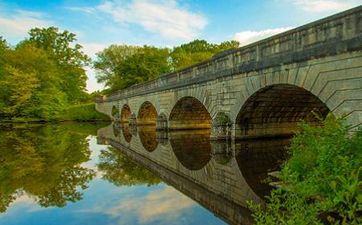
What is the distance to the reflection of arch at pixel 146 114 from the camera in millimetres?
33403

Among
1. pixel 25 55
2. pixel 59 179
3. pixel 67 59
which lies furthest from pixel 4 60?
pixel 59 179

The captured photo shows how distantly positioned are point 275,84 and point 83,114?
4181 centimetres

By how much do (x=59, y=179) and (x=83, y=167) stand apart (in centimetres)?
231

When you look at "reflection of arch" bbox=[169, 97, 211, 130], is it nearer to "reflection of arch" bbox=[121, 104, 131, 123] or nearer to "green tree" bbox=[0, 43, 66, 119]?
"reflection of arch" bbox=[121, 104, 131, 123]

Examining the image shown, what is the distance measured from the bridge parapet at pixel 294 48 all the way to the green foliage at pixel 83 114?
112 ft

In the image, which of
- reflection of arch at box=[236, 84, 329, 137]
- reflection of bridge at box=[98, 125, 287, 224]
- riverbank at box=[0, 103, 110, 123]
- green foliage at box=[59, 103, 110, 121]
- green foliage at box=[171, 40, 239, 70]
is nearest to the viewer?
reflection of bridge at box=[98, 125, 287, 224]

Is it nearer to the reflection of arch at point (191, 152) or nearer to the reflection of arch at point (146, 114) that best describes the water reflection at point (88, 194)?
the reflection of arch at point (191, 152)

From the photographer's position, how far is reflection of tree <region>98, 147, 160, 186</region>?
10.8 m

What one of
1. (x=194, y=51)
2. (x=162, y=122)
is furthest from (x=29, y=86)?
(x=194, y=51)

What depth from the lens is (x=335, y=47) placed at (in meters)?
9.58

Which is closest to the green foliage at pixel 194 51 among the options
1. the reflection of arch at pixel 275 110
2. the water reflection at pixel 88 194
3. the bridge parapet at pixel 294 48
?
the reflection of arch at pixel 275 110

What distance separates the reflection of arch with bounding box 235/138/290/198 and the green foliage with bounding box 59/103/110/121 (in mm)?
37360

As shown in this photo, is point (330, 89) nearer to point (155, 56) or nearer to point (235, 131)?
point (235, 131)

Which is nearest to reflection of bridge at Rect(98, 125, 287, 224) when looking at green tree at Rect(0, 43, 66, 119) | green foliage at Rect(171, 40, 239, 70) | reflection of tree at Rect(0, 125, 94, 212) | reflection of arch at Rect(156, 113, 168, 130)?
reflection of tree at Rect(0, 125, 94, 212)
